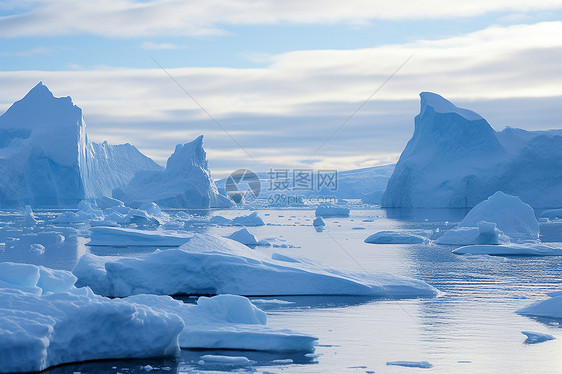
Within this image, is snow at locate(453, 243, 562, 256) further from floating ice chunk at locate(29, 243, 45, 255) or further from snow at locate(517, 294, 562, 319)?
floating ice chunk at locate(29, 243, 45, 255)

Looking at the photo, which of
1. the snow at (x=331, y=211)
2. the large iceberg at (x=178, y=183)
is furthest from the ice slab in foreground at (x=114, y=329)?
the large iceberg at (x=178, y=183)

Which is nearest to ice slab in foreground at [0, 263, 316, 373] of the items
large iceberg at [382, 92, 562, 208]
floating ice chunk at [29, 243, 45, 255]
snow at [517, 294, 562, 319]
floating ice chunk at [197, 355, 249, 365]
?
floating ice chunk at [197, 355, 249, 365]

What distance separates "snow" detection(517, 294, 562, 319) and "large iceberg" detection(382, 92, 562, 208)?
4269 centimetres

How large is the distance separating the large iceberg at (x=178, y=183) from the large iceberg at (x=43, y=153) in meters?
4.45

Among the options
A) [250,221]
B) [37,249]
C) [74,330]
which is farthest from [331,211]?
[74,330]

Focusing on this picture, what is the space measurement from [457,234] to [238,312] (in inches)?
702

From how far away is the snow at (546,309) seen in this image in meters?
10.3

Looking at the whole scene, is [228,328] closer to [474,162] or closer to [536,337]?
[536,337]

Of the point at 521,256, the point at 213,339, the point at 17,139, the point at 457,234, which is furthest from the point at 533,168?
the point at 213,339

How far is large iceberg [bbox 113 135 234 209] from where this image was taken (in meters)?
56.8

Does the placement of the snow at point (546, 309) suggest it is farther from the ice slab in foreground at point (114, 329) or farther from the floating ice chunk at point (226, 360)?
the floating ice chunk at point (226, 360)

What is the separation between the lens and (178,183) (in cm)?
5734

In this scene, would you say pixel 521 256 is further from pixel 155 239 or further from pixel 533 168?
pixel 533 168

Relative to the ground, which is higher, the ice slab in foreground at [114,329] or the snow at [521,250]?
the ice slab in foreground at [114,329]
